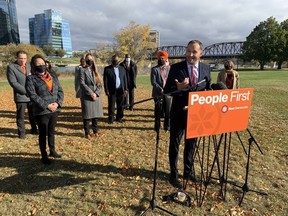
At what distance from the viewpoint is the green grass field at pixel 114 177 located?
307 centimetres

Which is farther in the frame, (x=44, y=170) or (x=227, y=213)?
(x=44, y=170)

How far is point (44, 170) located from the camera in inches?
161

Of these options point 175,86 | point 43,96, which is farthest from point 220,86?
point 43,96

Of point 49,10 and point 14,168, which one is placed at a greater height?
point 49,10

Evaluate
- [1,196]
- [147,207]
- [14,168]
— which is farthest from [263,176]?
[14,168]

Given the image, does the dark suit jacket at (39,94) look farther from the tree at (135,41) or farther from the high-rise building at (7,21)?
the high-rise building at (7,21)

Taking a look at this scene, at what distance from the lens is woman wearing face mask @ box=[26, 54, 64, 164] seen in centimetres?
395

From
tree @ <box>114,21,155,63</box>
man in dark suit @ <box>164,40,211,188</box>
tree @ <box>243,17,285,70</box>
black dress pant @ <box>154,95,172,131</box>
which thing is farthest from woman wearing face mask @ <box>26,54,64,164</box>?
tree @ <box>243,17,285,70</box>

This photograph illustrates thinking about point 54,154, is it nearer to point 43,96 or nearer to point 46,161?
point 46,161

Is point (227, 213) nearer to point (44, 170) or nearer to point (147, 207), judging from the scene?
point (147, 207)

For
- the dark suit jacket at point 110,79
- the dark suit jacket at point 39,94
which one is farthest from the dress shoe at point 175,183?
the dark suit jacket at point 110,79

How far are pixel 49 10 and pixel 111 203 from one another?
163444 millimetres

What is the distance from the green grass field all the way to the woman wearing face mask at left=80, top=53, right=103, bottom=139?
68 centimetres

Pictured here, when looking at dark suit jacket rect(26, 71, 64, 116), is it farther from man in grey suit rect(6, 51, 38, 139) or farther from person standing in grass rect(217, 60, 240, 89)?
person standing in grass rect(217, 60, 240, 89)
